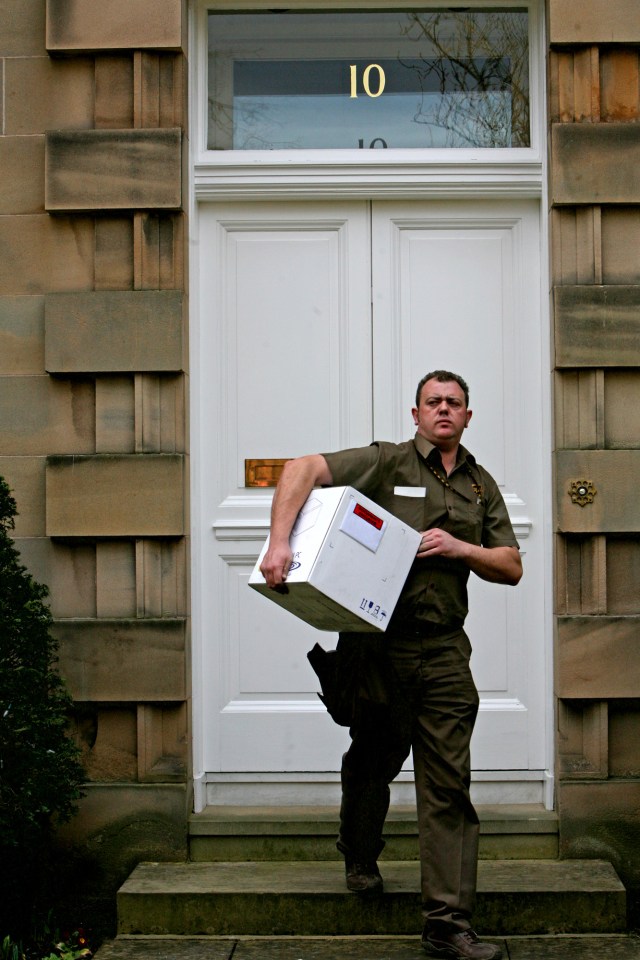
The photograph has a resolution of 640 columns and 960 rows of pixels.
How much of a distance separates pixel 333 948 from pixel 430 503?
1.77m

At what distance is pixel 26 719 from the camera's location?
196 inches

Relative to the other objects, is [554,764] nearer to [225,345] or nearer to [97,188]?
[225,345]

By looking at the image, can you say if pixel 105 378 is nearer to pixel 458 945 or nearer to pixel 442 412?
pixel 442 412

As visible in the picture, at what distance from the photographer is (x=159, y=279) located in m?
5.62

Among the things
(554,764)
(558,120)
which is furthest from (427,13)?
(554,764)

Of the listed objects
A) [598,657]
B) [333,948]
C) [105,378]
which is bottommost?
[333,948]

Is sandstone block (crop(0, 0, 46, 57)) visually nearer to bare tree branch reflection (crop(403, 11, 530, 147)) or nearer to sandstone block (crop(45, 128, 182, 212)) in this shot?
sandstone block (crop(45, 128, 182, 212))

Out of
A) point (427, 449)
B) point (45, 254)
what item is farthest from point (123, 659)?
point (45, 254)

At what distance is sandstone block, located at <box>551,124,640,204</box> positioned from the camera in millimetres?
5562

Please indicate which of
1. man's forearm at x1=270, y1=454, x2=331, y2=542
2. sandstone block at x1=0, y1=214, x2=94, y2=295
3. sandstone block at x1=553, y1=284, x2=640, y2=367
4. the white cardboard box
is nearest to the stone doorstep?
the white cardboard box

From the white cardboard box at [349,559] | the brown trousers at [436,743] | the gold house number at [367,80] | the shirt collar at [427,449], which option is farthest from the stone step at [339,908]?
the gold house number at [367,80]

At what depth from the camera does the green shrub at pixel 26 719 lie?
4.93 m

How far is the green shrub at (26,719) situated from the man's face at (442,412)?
1712 mm

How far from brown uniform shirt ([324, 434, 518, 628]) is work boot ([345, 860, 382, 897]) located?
108 cm
